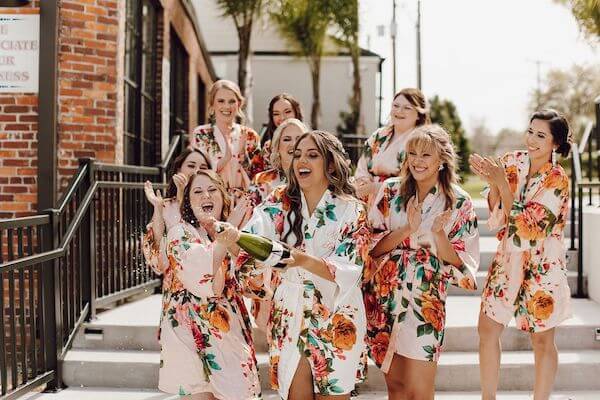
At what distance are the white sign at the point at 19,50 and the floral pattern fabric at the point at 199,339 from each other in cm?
395

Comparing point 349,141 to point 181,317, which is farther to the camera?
point 349,141

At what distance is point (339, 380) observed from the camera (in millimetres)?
3436

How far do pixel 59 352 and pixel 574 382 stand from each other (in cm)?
362

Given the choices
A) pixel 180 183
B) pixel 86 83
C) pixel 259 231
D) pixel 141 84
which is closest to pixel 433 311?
pixel 259 231

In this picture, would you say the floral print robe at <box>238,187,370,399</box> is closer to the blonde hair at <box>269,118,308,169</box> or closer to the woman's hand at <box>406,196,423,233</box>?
the woman's hand at <box>406,196,423,233</box>

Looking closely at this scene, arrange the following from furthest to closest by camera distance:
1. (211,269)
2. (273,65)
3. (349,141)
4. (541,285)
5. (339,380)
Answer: (273,65) → (349,141) → (541,285) → (211,269) → (339,380)

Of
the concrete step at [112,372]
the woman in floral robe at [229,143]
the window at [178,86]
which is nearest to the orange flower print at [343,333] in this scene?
the concrete step at [112,372]

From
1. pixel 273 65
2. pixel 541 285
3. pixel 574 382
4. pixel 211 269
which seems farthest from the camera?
pixel 273 65

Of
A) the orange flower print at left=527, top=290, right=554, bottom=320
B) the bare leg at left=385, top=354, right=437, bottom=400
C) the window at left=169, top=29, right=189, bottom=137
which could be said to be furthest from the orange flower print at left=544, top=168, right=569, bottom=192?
the window at left=169, top=29, right=189, bottom=137

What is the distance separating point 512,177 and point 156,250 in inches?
82.2

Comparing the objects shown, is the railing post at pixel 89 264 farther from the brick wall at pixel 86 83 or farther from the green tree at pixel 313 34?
the green tree at pixel 313 34

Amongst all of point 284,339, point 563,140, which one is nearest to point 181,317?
point 284,339

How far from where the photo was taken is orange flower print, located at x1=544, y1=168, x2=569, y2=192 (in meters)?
4.40

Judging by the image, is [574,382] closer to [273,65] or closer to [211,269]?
[211,269]
